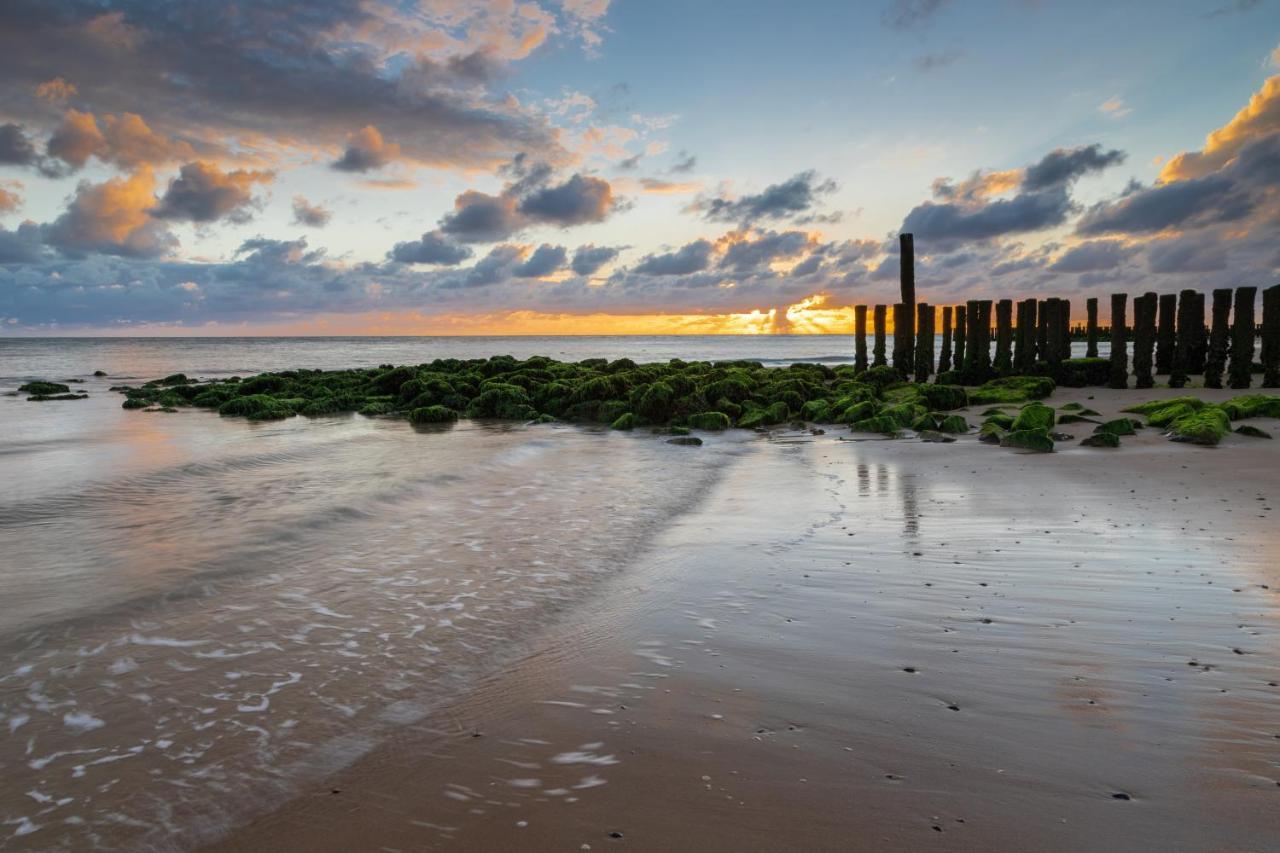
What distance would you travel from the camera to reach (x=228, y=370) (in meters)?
42.9

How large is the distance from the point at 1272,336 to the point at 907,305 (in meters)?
8.05

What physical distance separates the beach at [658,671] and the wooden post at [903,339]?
42.1 ft

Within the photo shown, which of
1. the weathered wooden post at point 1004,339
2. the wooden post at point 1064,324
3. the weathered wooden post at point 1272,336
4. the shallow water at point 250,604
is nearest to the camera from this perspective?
the shallow water at point 250,604

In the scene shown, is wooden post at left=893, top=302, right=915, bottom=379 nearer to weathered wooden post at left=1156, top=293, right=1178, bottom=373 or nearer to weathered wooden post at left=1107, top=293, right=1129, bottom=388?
weathered wooden post at left=1107, top=293, right=1129, bottom=388

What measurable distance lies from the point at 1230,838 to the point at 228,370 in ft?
160

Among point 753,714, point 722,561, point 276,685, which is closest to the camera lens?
point 753,714

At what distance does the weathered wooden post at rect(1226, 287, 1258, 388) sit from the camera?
15.9 metres

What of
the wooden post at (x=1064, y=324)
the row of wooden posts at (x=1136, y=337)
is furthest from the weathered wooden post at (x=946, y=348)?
the wooden post at (x=1064, y=324)

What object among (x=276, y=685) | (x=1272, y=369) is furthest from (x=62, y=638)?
(x=1272, y=369)

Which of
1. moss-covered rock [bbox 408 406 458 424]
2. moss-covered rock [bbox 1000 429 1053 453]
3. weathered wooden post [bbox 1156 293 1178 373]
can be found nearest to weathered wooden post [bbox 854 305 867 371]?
weathered wooden post [bbox 1156 293 1178 373]

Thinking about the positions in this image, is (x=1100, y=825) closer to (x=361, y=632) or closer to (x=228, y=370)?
(x=361, y=632)

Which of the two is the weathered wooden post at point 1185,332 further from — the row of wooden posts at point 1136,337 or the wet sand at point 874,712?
the wet sand at point 874,712

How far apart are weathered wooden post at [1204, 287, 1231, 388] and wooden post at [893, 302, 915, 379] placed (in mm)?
6829

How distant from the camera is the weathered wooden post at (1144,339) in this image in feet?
56.1
